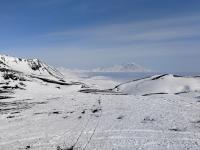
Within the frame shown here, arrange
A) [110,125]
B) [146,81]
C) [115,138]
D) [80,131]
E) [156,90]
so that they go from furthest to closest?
[146,81] → [156,90] → [110,125] → [80,131] → [115,138]

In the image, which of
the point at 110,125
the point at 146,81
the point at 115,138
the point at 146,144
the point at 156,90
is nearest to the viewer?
the point at 146,144

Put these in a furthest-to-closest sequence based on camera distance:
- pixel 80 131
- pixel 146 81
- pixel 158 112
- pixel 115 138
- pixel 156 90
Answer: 1. pixel 146 81
2. pixel 156 90
3. pixel 158 112
4. pixel 80 131
5. pixel 115 138

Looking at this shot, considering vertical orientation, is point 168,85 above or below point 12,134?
above

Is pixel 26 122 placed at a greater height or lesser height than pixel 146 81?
lesser

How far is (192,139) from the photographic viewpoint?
2411cm

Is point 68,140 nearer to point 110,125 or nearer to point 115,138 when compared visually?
point 115,138

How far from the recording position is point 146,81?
96.6m

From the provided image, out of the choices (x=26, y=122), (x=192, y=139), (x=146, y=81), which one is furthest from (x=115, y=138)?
(x=146, y=81)

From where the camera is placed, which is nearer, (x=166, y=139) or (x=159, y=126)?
(x=166, y=139)

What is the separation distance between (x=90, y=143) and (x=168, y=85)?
215 ft

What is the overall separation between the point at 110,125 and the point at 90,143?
6713mm

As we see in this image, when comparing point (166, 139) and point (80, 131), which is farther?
point (80, 131)

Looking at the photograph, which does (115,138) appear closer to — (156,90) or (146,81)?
(156,90)

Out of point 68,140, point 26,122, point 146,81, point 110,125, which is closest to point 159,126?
point 110,125
